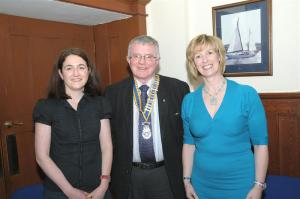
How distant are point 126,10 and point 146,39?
3.84 feet

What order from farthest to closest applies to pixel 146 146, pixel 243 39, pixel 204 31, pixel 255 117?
pixel 204 31, pixel 243 39, pixel 146 146, pixel 255 117

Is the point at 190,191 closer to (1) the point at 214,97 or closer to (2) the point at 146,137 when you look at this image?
(2) the point at 146,137

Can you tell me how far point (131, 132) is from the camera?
6.29 feet

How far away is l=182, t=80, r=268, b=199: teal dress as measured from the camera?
1556mm

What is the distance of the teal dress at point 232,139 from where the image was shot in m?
1.56

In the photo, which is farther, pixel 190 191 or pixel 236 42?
pixel 236 42

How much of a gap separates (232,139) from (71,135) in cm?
89

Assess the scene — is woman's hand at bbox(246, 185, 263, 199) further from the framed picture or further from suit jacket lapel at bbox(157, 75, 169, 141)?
the framed picture

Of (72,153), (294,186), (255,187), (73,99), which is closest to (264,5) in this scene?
(294,186)

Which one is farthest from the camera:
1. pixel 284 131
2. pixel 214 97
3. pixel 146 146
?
pixel 284 131

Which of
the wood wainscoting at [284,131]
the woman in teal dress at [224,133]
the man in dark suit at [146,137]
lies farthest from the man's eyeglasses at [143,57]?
the wood wainscoting at [284,131]

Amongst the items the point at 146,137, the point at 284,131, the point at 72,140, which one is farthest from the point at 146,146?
the point at 284,131

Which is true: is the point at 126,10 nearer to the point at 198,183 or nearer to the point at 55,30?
the point at 55,30

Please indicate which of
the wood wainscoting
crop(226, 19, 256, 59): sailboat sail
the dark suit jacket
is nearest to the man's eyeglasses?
the dark suit jacket
